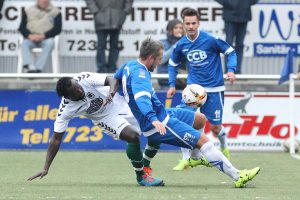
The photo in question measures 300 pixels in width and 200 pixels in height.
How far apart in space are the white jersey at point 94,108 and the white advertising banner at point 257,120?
5865 mm

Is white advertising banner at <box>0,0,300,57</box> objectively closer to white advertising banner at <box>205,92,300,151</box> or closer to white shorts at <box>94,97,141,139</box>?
white advertising banner at <box>205,92,300,151</box>

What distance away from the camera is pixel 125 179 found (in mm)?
12742

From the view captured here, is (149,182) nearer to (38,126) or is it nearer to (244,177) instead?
(244,177)

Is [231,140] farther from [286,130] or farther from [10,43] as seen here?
[10,43]

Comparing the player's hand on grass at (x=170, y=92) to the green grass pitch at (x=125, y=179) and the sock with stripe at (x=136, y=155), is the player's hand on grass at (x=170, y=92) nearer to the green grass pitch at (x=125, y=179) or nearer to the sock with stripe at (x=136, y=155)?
the green grass pitch at (x=125, y=179)

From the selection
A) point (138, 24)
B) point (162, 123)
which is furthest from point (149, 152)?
point (138, 24)

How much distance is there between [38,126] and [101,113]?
19.1 feet

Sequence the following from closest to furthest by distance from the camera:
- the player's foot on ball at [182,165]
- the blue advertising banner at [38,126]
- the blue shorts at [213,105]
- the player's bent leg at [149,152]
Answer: the player's bent leg at [149,152], the player's foot on ball at [182,165], the blue shorts at [213,105], the blue advertising banner at [38,126]

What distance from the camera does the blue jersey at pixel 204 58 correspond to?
553 inches

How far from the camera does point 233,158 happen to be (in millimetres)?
16375

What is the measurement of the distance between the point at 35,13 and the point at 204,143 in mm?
8734

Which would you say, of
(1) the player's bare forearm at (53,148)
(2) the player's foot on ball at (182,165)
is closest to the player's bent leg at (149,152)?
(1) the player's bare forearm at (53,148)

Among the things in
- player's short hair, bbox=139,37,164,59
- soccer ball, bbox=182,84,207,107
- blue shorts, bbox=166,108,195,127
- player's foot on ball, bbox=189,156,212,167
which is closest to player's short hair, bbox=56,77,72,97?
player's short hair, bbox=139,37,164,59

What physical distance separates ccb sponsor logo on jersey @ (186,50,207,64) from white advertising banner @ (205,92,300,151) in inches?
144
